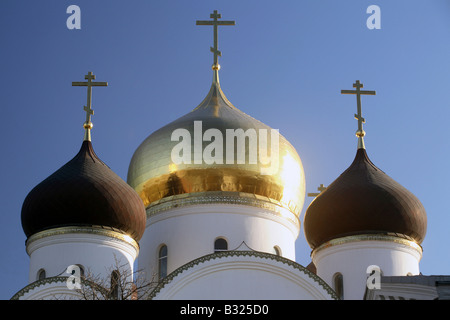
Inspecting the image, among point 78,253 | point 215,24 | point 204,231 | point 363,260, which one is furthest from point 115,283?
point 215,24

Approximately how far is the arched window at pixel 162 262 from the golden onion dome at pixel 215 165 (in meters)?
0.84

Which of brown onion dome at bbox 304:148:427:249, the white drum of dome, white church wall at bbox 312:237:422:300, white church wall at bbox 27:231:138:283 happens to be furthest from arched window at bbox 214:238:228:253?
white church wall at bbox 27:231:138:283

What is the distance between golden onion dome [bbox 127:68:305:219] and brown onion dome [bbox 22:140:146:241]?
1422 millimetres

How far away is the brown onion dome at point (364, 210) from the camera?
18.4 m

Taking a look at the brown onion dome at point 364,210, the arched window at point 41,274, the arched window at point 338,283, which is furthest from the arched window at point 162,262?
the arched window at point 338,283

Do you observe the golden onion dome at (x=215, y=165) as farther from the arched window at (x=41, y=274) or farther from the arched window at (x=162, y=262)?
the arched window at (x=41, y=274)

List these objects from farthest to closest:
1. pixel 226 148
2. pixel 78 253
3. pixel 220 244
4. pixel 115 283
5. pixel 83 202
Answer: pixel 226 148
pixel 220 244
pixel 83 202
pixel 78 253
pixel 115 283

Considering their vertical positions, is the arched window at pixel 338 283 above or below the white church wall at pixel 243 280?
above

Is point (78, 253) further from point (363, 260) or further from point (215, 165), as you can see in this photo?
point (363, 260)

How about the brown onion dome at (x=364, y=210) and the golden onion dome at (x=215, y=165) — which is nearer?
the brown onion dome at (x=364, y=210)

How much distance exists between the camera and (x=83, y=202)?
17453 mm

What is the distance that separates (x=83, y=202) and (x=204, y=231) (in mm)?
2686

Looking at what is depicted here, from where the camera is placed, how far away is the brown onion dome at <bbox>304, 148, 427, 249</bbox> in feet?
60.5
